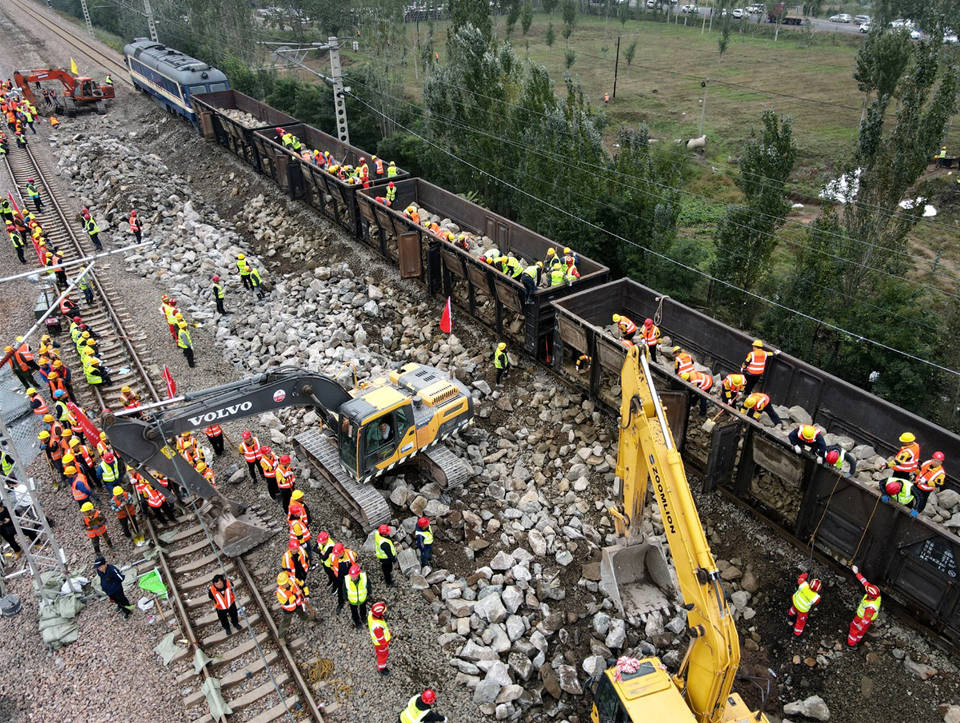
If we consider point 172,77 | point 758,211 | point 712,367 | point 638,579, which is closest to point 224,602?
point 638,579

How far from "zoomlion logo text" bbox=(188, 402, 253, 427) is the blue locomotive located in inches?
944

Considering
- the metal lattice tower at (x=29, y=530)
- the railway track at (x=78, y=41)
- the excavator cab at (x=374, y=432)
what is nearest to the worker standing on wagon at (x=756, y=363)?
the excavator cab at (x=374, y=432)

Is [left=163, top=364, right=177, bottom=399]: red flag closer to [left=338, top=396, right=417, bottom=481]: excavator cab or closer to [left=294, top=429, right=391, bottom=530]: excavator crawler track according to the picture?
[left=294, top=429, right=391, bottom=530]: excavator crawler track

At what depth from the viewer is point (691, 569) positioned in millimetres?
7070

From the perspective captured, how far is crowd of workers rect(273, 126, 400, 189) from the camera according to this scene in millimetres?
20234

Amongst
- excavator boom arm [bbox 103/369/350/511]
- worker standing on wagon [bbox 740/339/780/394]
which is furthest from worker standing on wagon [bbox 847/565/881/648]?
excavator boom arm [bbox 103/369/350/511]

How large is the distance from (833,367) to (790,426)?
592cm

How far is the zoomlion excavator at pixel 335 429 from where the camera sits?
372 inches

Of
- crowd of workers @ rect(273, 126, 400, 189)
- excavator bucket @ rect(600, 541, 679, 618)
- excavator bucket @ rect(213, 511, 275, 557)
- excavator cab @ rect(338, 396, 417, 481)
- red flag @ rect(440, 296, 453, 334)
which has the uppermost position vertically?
crowd of workers @ rect(273, 126, 400, 189)

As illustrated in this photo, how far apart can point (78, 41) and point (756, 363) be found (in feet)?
211

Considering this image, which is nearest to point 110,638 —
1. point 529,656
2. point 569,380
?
point 529,656

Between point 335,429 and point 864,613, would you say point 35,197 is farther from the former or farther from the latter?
point 864,613

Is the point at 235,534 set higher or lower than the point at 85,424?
lower

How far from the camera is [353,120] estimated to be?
32844 millimetres
